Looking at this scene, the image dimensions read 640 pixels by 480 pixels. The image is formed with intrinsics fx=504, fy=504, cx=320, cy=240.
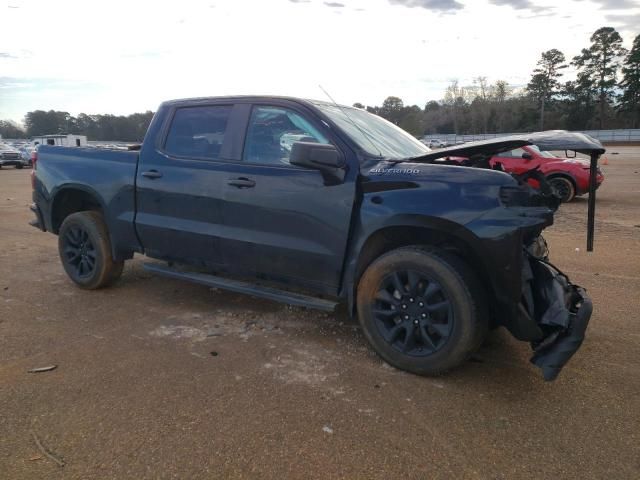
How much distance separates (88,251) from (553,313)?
437cm

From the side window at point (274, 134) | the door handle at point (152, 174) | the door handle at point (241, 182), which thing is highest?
the side window at point (274, 134)

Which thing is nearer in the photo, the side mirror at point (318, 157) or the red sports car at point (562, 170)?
the side mirror at point (318, 157)

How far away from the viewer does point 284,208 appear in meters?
3.82

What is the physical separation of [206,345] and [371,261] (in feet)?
4.76

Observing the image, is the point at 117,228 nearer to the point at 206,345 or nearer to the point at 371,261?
the point at 206,345

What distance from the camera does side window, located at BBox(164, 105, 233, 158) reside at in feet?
14.2

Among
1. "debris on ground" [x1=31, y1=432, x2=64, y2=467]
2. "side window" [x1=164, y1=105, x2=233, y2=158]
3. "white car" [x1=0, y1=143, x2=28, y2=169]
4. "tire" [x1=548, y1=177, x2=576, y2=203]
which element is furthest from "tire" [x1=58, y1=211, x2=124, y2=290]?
"white car" [x1=0, y1=143, x2=28, y2=169]

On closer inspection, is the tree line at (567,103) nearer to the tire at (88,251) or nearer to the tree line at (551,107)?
the tree line at (551,107)

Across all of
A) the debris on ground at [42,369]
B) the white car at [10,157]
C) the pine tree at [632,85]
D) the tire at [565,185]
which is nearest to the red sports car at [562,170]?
the tire at [565,185]

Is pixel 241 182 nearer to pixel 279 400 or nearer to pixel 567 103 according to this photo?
pixel 279 400

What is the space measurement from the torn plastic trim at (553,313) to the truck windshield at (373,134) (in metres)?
1.31

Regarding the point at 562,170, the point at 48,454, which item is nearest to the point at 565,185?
the point at 562,170

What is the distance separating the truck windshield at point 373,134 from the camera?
384 centimetres

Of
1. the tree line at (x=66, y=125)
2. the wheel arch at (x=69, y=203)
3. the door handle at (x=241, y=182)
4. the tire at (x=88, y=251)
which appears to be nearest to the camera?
the door handle at (x=241, y=182)
